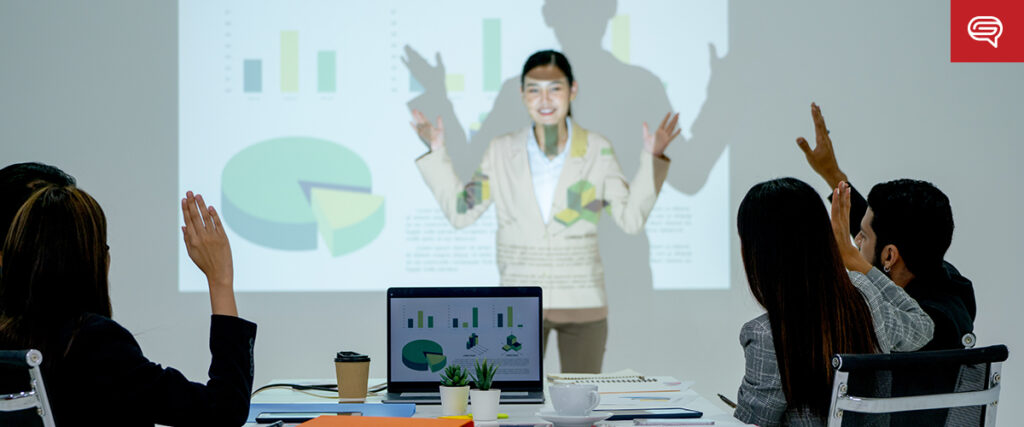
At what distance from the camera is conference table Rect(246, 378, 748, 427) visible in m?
1.88

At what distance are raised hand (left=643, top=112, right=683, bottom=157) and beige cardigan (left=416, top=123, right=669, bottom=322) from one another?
0.04 m

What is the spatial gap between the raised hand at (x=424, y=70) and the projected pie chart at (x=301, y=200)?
0.47 metres

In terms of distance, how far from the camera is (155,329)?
426 centimetres

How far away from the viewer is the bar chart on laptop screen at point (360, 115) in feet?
13.6

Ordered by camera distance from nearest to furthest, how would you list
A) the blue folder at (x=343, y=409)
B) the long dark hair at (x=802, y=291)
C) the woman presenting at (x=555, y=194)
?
1. the long dark hair at (x=802, y=291)
2. the blue folder at (x=343, y=409)
3. the woman presenting at (x=555, y=194)

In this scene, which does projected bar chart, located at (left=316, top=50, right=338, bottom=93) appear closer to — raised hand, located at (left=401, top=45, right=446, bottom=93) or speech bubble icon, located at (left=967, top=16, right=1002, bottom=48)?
raised hand, located at (left=401, top=45, right=446, bottom=93)

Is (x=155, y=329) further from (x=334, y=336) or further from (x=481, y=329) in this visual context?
(x=481, y=329)

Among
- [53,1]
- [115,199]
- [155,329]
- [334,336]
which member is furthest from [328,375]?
[53,1]

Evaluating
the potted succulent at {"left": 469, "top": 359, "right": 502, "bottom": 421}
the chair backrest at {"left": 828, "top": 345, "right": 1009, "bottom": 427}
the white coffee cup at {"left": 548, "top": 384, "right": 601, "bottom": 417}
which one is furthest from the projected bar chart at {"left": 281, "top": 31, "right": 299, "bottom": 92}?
the chair backrest at {"left": 828, "top": 345, "right": 1009, "bottom": 427}

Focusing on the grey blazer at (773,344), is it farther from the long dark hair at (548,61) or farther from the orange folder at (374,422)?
the long dark hair at (548,61)

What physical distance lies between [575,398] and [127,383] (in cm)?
83

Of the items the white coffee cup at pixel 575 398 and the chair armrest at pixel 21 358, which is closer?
the chair armrest at pixel 21 358

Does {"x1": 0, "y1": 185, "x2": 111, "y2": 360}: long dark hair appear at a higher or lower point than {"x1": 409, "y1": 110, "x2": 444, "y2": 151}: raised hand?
lower

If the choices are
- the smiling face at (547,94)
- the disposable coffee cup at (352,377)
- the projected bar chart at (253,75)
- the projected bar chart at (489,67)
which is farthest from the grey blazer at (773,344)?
the projected bar chart at (253,75)
